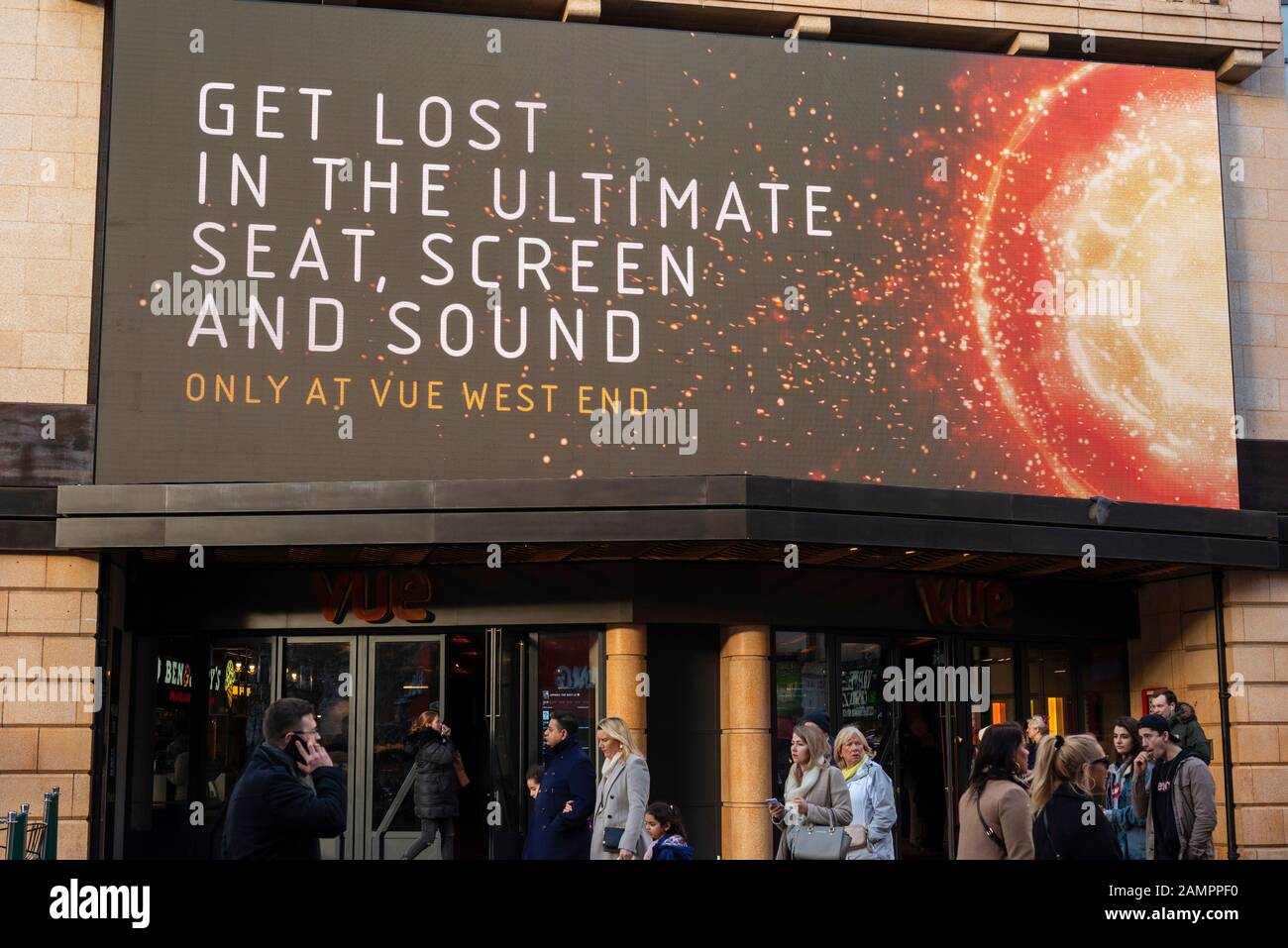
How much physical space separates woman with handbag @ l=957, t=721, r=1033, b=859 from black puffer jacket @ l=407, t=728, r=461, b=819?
862 cm

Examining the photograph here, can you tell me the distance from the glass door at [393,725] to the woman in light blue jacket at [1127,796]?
7591 millimetres

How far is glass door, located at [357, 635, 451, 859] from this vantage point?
1622 centimetres

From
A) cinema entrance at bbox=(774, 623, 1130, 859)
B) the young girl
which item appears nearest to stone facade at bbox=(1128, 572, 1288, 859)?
cinema entrance at bbox=(774, 623, 1130, 859)

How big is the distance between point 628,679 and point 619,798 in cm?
460

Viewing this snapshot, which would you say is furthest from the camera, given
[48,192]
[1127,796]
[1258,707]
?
[1258,707]

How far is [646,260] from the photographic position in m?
16.7

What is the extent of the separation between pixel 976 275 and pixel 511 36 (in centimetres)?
635

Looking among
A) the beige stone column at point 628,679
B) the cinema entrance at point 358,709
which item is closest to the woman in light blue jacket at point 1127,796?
the beige stone column at point 628,679

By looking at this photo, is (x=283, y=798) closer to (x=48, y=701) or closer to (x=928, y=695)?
(x=48, y=701)

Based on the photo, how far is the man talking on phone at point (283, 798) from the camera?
21.4ft

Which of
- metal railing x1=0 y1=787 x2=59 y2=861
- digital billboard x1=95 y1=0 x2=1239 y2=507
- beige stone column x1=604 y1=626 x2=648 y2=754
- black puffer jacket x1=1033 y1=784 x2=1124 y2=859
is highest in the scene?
digital billboard x1=95 y1=0 x2=1239 y2=507

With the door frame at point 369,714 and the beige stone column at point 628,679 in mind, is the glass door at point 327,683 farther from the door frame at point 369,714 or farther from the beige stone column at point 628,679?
the beige stone column at point 628,679

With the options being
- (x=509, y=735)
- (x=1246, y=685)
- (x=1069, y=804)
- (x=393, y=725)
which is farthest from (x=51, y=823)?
(x=1246, y=685)

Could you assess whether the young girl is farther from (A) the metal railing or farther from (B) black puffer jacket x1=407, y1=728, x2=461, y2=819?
(B) black puffer jacket x1=407, y1=728, x2=461, y2=819
